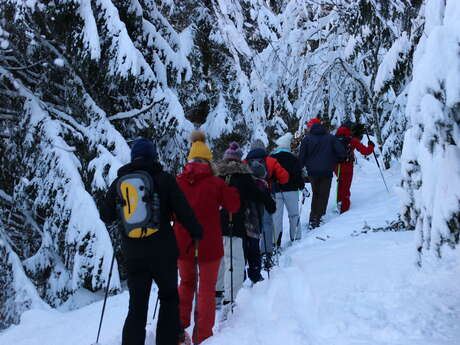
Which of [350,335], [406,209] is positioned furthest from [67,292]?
[406,209]

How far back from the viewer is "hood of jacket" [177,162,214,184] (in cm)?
454

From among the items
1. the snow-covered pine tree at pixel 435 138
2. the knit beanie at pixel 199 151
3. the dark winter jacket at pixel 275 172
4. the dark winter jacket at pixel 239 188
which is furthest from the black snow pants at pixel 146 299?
the dark winter jacket at pixel 275 172

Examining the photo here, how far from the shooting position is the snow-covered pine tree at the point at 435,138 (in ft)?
7.86

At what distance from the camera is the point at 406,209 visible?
3564mm

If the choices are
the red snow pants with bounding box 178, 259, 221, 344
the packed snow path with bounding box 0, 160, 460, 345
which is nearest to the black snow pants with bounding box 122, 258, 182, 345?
the red snow pants with bounding box 178, 259, 221, 344

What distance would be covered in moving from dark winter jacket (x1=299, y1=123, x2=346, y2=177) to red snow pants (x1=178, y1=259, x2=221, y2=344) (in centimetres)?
483

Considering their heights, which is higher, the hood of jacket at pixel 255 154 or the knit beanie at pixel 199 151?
the knit beanie at pixel 199 151

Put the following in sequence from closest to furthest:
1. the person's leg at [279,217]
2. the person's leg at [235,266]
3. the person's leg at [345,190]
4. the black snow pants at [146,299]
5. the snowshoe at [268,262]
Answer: the black snow pants at [146,299]
the person's leg at [235,266]
the snowshoe at [268,262]
the person's leg at [279,217]
the person's leg at [345,190]

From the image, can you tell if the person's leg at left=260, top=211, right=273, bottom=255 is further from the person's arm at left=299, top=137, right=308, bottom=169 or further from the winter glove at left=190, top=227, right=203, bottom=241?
the winter glove at left=190, top=227, right=203, bottom=241

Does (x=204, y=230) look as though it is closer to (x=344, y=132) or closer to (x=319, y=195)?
(x=319, y=195)

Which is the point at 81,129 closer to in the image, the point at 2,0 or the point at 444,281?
the point at 2,0

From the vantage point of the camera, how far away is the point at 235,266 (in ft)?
17.4

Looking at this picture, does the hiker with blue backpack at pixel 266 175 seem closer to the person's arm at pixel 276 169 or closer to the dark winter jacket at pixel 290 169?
the person's arm at pixel 276 169

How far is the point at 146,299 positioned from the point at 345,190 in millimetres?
Answer: 6491
